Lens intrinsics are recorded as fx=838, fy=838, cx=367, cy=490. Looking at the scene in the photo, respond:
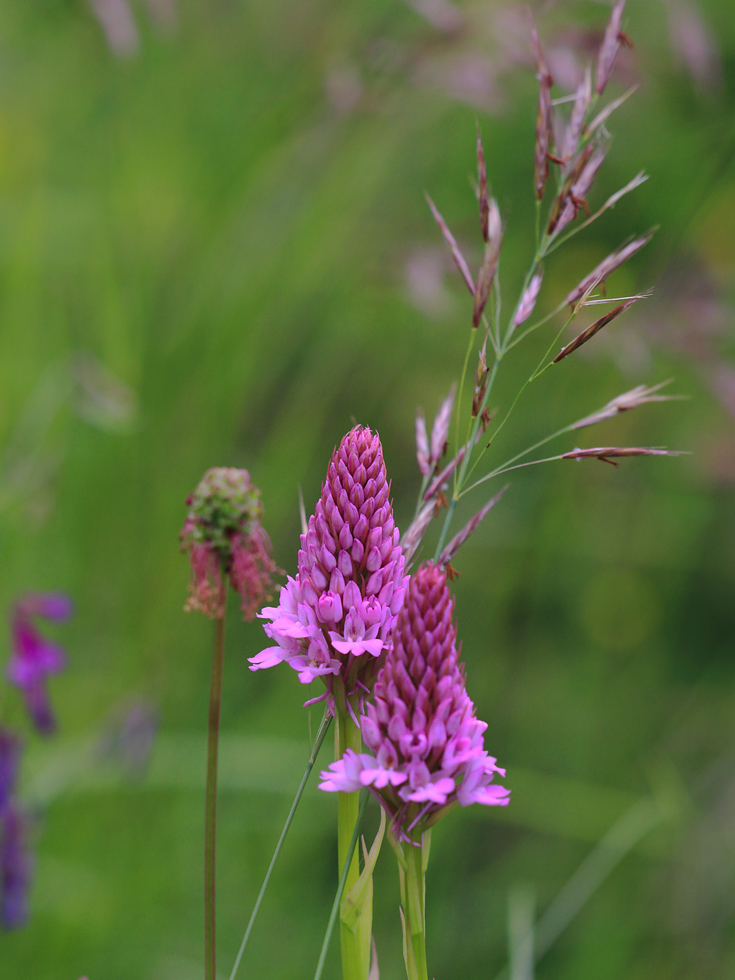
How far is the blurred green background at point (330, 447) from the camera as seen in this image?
196cm

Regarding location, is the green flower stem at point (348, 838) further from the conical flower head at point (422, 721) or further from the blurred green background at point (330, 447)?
the blurred green background at point (330, 447)

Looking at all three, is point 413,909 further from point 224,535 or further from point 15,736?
point 15,736

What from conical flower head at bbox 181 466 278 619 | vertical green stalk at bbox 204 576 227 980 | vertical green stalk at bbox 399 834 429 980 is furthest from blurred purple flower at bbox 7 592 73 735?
vertical green stalk at bbox 399 834 429 980

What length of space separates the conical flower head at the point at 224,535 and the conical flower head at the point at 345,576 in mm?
114

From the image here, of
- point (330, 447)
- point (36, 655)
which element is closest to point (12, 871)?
point (36, 655)

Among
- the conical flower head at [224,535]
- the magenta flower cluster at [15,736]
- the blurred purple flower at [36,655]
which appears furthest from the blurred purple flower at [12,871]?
the conical flower head at [224,535]

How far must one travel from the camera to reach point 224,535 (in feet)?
2.87

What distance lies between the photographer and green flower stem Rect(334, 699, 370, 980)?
71cm

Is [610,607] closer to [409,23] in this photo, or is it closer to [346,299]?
[346,299]

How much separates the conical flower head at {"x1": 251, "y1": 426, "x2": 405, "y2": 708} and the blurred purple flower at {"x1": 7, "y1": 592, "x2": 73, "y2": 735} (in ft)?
2.85

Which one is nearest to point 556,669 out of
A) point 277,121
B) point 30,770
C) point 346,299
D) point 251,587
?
point 346,299

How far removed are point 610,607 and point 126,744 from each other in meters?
2.07

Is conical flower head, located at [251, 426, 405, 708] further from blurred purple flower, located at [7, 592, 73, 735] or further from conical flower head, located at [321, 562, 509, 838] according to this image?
blurred purple flower, located at [7, 592, 73, 735]

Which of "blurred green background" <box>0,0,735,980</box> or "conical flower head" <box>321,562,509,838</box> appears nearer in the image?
"conical flower head" <box>321,562,509,838</box>
